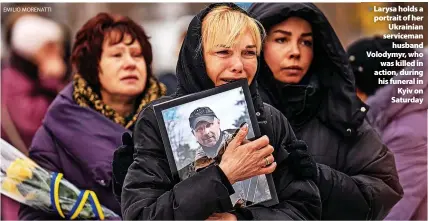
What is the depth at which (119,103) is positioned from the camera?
218cm

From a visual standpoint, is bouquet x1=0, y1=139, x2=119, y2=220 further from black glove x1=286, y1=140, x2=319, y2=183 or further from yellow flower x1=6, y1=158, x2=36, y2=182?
black glove x1=286, y1=140, x2=319, y2=183

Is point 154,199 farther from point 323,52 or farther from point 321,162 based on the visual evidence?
Answer: point 323,52

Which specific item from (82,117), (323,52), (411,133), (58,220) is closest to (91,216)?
(58,220)

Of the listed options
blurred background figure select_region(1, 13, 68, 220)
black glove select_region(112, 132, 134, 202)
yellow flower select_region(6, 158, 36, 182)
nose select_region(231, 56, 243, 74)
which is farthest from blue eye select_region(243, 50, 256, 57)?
yellow flower select_region(6, 158, 36, 182)

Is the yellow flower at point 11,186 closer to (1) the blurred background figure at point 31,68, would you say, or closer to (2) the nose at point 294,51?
(1) the blurred background figure at point 31,68

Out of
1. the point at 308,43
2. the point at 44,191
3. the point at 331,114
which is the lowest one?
the point at 44,191

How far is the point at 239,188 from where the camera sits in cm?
187

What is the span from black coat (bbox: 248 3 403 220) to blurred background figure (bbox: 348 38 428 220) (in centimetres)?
9

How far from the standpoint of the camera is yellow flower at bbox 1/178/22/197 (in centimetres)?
221

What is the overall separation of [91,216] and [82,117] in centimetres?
31

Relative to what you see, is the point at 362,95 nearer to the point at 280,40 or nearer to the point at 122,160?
the point at 280,40

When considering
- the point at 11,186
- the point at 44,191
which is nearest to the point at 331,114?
the point at 44,191

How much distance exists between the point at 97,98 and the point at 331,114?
0.72 meters

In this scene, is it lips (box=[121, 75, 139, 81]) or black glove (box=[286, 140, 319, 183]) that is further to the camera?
lips (box=[121, 75, 139, 81])
